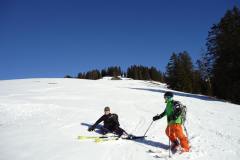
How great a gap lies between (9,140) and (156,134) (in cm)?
586

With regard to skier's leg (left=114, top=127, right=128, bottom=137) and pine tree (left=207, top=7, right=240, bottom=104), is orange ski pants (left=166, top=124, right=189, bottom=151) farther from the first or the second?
pine tree (left=207, top=7, right=240, bottom=104)

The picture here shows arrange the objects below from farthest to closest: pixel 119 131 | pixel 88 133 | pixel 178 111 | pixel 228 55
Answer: pixel 228 55
pixel 88 133
pixel 119 131
pixel 178 111

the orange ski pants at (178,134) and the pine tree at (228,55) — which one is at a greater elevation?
the pine tree at (228,55)

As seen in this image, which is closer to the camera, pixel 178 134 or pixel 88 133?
pixel 178 134

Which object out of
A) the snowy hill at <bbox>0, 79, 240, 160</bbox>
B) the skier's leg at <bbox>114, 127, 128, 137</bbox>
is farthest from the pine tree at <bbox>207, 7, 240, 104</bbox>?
the skier's leg at <bbox>114, 127, 128, 137</bbox>

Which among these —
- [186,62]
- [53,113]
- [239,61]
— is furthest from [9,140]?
[186,62]

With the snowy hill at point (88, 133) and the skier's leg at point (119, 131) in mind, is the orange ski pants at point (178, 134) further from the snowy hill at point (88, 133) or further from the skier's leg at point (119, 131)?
the skier's leg at point (119, 131)

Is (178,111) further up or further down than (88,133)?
further up

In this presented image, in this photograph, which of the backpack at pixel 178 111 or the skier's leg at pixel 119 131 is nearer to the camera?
the backpack at pixel 178 111

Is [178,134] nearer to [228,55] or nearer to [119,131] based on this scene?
[119,131]

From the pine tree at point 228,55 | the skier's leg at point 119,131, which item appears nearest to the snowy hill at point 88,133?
the skier's leg at point 119,131

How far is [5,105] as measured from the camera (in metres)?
16.9

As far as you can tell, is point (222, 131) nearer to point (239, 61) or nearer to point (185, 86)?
point (239, 61)

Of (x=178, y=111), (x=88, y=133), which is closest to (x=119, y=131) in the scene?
(x=88, y=133)
